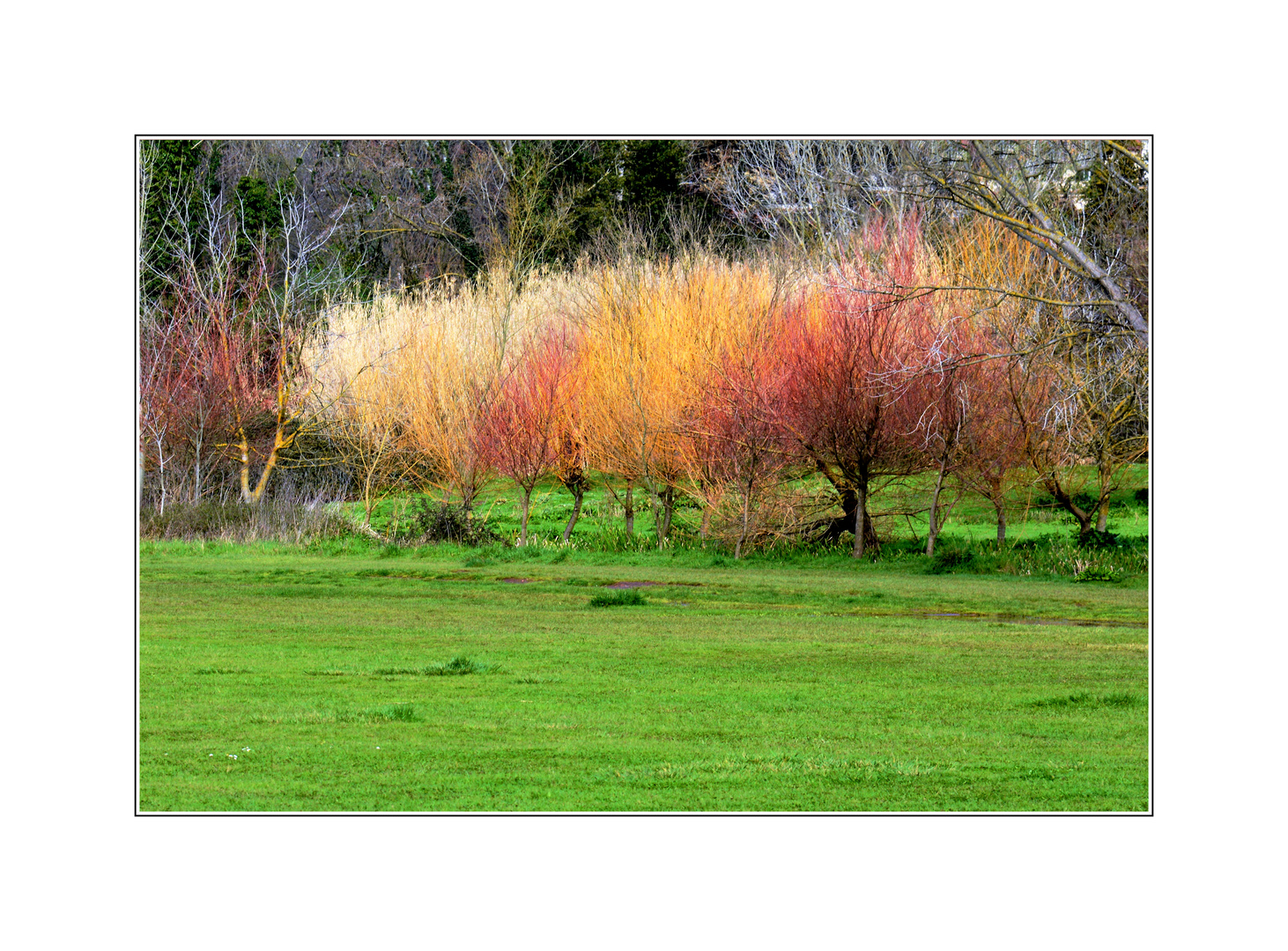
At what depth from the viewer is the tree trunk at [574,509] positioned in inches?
651

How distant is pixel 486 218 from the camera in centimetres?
1820

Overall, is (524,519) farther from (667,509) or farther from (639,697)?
(639,697)

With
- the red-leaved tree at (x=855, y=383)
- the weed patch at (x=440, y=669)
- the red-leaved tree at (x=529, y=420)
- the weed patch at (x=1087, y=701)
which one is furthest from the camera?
the red-leaved tree at (x=529, y=420)

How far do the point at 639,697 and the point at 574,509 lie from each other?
9.35 m

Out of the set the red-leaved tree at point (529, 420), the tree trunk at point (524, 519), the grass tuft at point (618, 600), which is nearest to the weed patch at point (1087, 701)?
the grass tuft at point (618, 600)

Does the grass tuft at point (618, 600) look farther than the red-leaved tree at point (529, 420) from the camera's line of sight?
No

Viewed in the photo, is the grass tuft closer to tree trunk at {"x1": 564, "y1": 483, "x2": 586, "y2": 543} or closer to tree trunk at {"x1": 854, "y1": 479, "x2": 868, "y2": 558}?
tree trunk at {"x1": 854, "y1": 479, "x2": 868, "y2": 558}

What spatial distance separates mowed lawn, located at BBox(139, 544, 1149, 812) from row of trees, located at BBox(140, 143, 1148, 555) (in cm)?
282

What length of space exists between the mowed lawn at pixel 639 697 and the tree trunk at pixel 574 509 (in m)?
4.17

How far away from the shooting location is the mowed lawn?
6.08 metres

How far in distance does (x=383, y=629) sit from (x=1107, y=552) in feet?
24.0

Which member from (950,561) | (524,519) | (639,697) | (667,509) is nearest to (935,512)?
(950,561)

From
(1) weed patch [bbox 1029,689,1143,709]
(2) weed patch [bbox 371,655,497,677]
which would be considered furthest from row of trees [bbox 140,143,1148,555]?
(2) weed patch [bbox 371,655,497,677]

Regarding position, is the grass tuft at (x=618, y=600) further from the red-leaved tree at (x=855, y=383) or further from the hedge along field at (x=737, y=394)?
the red-leaved tree at (x=855, y=383)
